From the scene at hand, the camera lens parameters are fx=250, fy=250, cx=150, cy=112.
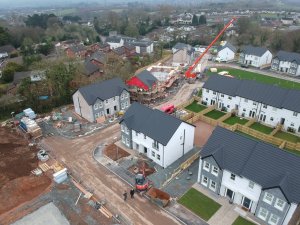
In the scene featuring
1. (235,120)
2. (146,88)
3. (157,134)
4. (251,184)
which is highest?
(157,134)

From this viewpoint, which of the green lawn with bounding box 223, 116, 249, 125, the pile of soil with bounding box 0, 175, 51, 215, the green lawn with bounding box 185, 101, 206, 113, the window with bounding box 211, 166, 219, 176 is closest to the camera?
the window with bounding box 211, 166, 219, 176

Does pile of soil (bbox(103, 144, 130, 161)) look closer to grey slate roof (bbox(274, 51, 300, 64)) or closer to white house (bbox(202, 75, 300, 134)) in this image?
white house (bbox(202, 75, 300, 134))

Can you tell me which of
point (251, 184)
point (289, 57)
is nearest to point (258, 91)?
point (251, 184)

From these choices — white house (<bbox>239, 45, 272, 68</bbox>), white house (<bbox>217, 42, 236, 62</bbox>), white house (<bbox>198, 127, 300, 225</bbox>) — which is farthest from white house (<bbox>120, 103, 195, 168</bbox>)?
white house (<bbox>217, 42, 236, 62</bbox>)

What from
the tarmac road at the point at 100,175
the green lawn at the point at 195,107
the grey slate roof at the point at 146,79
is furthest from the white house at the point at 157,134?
the grey slate roof at the point at 146,79

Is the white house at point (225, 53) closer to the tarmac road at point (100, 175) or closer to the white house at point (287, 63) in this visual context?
the white house at point (287, 63)

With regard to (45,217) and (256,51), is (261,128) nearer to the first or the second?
(45,217)
